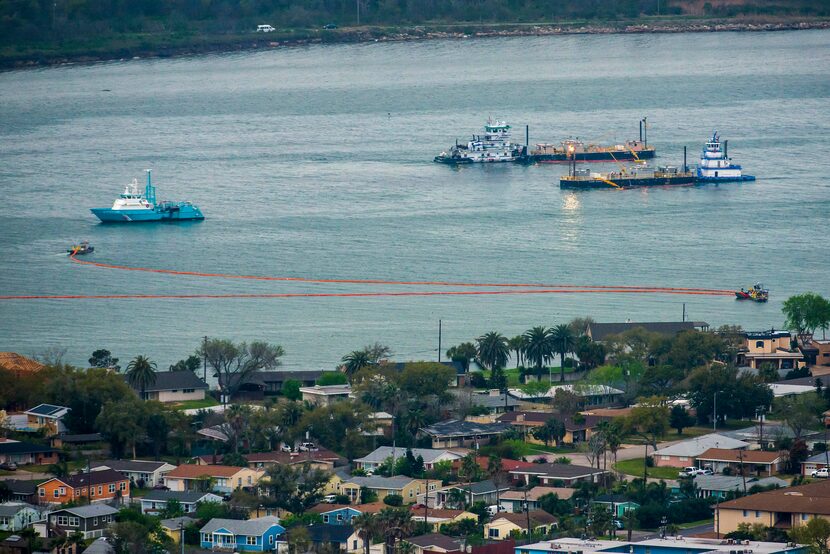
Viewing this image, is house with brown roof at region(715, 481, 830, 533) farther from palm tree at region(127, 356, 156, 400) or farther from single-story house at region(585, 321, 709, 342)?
single-story house at region(585, 321, 709, 342)

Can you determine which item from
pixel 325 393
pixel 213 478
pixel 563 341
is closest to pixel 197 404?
pixel 325 393

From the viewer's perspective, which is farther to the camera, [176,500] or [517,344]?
[517,344]

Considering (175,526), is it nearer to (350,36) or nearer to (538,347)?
(538,347)

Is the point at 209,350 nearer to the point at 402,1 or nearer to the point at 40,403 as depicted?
the point at 40,403

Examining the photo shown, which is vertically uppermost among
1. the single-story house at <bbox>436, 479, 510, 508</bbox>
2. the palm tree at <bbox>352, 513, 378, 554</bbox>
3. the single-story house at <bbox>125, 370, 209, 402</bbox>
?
the palm tree at <bbox>352, 513, 378, 554</bbox>

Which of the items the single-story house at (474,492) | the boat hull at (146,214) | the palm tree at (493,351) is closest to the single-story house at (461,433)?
the single-story house at (474,492)

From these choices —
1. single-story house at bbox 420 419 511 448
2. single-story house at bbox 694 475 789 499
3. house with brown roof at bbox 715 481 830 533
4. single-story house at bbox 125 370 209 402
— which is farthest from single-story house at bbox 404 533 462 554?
single-story house at bbox 125 370 209 402
